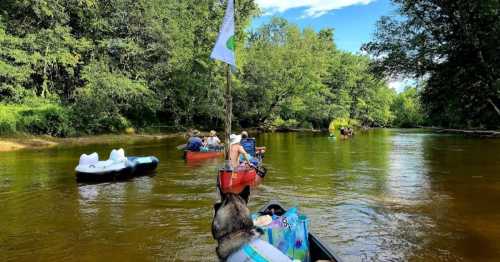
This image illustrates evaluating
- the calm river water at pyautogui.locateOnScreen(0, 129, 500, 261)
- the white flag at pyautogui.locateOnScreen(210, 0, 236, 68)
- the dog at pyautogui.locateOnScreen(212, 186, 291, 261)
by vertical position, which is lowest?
the calm river water at pyautogui.locateOnScreen(0, 129, 500, 261)

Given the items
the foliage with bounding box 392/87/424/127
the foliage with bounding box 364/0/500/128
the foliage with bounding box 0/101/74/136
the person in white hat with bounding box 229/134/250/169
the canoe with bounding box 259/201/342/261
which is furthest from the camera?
the foliage with bounding box 392/87/424/127

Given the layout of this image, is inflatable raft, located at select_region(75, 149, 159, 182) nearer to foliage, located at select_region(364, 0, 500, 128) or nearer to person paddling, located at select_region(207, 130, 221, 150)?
person paddling, located at select_region(207, 130, 221, 150)

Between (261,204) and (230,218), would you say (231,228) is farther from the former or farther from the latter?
(261,204)

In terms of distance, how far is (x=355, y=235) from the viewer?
860cm

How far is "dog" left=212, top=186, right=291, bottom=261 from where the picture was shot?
3297mm

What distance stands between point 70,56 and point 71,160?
56.2 ft

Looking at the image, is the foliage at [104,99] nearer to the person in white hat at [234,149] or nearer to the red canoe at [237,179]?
the red canoe at [237,179]

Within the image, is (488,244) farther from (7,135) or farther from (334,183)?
(7,135)

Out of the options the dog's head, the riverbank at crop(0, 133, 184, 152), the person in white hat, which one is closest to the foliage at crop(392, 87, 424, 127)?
the riverbank at crop(0, 133, 184, 152)

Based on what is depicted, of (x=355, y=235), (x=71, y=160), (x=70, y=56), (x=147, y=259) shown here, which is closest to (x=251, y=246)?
(x=147, y=259)

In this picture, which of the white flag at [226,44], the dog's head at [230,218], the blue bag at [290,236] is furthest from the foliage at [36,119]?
the dog's head at [230,218]

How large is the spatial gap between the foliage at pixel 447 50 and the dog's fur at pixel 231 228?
23.6 meters

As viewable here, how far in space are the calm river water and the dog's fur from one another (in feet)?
12.9

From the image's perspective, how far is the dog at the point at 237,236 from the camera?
3297mm
